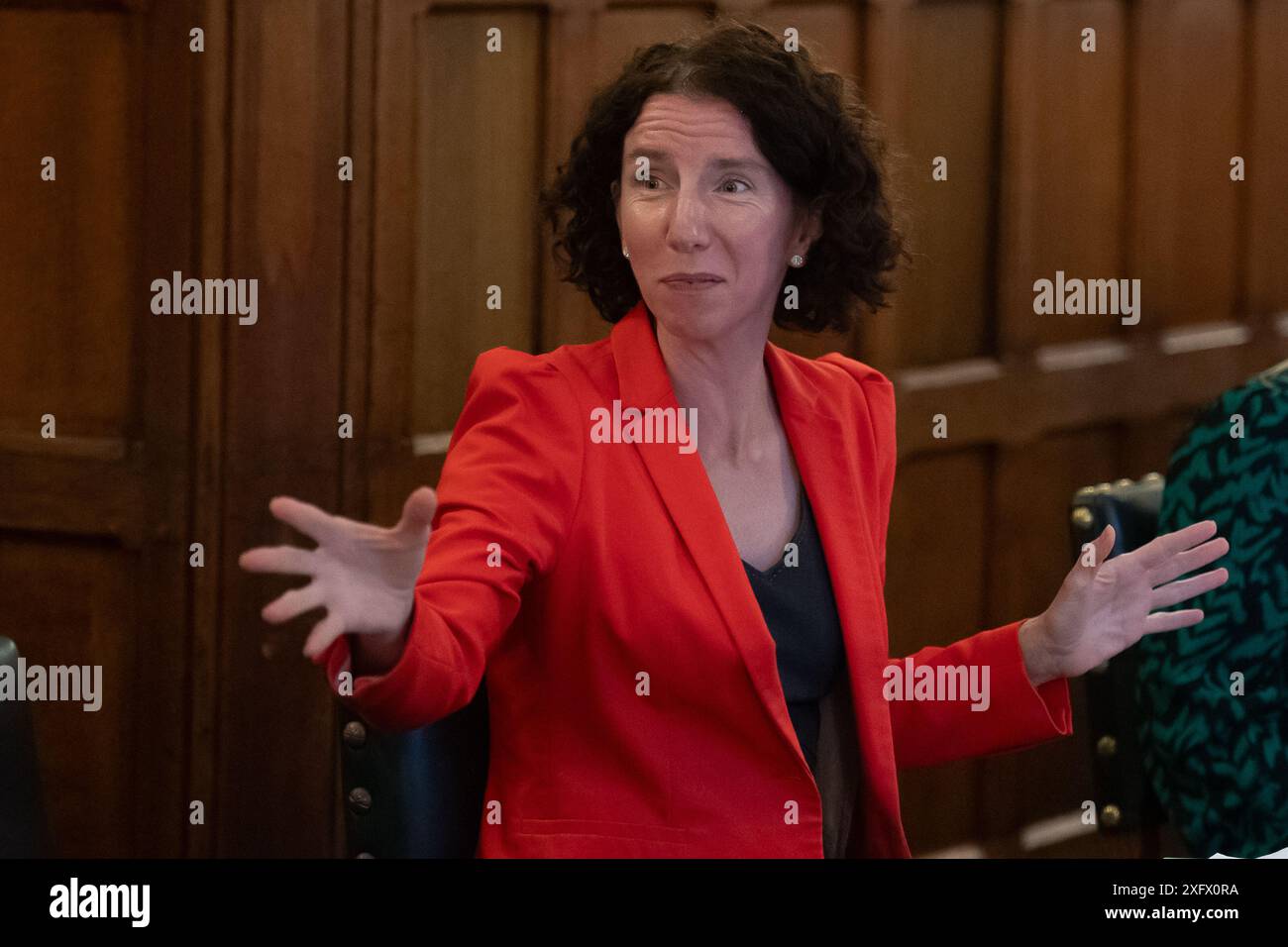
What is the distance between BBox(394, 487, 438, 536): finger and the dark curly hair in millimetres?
507

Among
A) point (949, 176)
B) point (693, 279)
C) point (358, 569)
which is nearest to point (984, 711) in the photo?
point (693, 279)

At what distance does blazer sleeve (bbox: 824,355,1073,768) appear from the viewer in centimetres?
150

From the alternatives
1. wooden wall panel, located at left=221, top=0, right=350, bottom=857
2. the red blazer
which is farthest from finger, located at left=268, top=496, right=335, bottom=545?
wooden wall panel, located at left=221, top=0, right=350, bottom=857

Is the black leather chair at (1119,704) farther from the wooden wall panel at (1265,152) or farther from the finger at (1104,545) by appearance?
the wooden wall panel at (1265,152)

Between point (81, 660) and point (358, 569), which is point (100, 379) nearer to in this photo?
point (81, 660)

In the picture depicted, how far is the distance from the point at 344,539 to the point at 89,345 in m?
1.02

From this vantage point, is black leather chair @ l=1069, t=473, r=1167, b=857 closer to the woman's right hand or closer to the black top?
the black top

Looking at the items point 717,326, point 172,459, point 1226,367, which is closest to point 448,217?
point 172,459

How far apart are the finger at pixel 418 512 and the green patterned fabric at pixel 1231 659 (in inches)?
33.0

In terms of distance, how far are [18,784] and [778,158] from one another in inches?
30.8

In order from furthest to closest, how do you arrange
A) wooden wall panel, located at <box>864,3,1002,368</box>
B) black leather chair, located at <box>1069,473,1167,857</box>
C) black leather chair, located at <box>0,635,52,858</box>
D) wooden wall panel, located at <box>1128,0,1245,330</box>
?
wooden wall panel, located at <box>1128,0,1245,330</box> → wooden wall panel, located at <box>864,3,1002,368</box> → black leather chair, located at <box>1069,473,1167,857</box> → black leather chair, located at <box>0,635,52,858</box>
